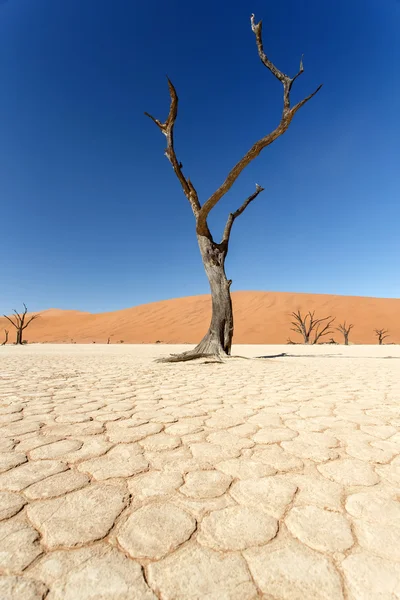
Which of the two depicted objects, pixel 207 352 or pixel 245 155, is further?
pixel 207 352

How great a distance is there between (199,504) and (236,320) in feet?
Result: 101

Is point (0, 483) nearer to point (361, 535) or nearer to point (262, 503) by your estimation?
point (262, 503)

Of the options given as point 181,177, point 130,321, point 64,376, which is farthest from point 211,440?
point 130,321

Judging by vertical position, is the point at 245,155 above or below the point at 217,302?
above

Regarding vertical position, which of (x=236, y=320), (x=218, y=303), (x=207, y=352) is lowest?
(x=207, y=352)

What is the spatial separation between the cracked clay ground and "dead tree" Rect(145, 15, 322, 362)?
15.8 ft

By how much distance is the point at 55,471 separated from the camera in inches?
57.0

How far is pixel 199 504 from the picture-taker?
1187 millimetres

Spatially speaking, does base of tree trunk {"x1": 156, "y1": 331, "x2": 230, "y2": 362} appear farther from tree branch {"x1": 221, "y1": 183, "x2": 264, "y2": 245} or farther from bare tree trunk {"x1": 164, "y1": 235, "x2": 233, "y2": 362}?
tree branch {"x1": 221, "y1": 183, "x2": 264, "y2": 245}

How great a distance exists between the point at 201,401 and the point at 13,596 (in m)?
2.24

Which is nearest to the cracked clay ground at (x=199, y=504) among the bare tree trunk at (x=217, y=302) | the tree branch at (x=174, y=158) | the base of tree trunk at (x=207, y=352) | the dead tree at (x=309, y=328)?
the base of tree trunk at (x=207, y=352)

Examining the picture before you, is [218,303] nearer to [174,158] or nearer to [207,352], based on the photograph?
[207,352]

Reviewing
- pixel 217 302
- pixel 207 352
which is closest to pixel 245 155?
pixel 217 302

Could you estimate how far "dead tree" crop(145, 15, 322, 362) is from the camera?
6445 millimetres
